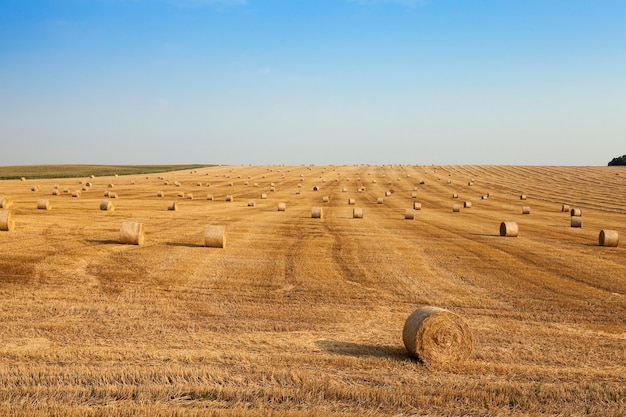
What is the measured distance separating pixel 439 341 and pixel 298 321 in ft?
11.4

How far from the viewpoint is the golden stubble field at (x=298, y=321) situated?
309 inches

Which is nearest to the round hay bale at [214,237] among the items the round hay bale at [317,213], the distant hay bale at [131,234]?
the distant hay bale at [131,234]

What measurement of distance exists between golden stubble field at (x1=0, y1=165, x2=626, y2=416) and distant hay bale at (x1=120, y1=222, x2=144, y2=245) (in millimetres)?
425

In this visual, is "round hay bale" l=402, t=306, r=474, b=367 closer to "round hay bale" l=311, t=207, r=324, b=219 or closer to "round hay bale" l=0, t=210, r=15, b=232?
"round hay bale" l=0, t=210, r=15, b=232

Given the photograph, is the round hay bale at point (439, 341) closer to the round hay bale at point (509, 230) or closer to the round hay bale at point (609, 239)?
the round hay bale at point (609, 239)

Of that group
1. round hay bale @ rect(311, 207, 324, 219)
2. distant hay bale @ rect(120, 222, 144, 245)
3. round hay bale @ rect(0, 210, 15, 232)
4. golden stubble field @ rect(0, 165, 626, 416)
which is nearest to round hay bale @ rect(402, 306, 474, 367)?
golden stubble field @ rect(0, 165, 626, 416)

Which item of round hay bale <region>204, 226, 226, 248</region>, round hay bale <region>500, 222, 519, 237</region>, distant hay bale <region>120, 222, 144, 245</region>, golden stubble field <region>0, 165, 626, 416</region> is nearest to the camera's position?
golden stubble field <region>0, 165, 626, 416</region>

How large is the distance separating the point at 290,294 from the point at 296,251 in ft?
21.2

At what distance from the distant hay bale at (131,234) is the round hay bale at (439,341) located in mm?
14452

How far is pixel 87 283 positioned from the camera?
49.3 feet

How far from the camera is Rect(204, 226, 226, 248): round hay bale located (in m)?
21.1

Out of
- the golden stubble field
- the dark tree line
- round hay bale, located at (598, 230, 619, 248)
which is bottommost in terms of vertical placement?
the golden stubble field

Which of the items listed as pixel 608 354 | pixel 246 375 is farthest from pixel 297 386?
pixel 608 354

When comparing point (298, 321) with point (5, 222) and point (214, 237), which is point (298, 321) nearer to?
point (214, 237)
